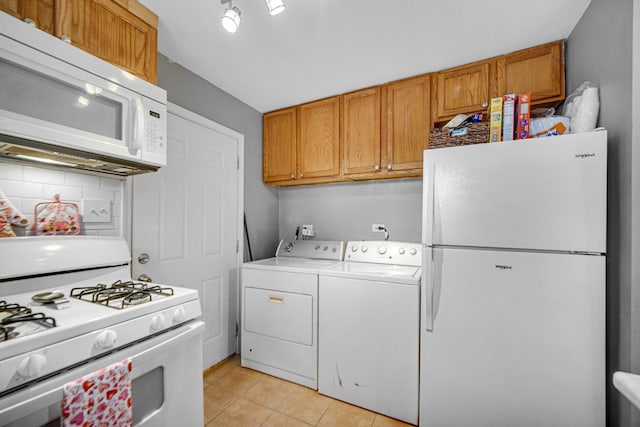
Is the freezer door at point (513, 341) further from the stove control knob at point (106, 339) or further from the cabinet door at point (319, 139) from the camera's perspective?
the stove control knob at point (106, 339)

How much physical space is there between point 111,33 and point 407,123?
192cm

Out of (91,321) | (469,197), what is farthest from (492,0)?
(91,321)

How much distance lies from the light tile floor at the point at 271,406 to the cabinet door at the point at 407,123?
1781 millimetres

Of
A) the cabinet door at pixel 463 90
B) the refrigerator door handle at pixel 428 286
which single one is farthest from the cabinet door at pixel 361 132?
the refrigerator door handle at pixel 428 286

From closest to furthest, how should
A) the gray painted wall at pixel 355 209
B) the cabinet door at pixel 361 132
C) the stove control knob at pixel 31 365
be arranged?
the stove control knob at pixel 31 365 < the cabinet door at pixel 361 132 < the gray painted wall at pixel 355 209

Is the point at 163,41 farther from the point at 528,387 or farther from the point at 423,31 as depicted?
the point at 528,387

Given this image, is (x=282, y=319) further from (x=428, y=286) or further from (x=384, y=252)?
(x=428, y=286)

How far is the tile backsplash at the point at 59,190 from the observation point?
1.16m

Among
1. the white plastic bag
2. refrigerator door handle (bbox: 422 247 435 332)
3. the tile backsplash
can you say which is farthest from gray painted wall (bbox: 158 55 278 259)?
the white plastic bag

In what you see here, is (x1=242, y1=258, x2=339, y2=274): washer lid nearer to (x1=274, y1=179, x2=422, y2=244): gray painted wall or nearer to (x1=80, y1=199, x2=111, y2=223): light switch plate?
(x1=274, y1=179, x2=422, y2=244): gray painted wall

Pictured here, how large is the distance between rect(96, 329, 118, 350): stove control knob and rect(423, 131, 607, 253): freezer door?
1520 millimetres

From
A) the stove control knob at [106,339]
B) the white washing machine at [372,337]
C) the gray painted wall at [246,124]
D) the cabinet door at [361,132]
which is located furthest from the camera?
the cabinet door at [361,132]

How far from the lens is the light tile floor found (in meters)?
1.66

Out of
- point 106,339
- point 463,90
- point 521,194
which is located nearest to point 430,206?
point 521,194
